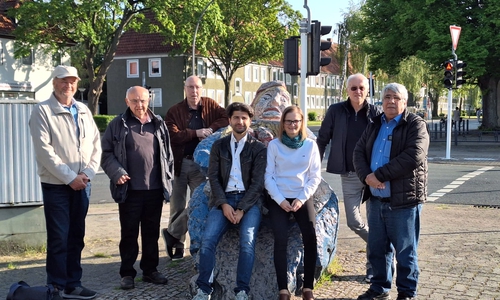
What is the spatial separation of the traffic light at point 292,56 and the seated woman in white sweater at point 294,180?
13.8 feet

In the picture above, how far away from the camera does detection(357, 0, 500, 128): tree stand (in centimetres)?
2758

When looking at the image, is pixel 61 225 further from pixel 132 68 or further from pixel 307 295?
pixel 132 68

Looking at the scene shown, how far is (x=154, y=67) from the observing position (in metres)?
51.2

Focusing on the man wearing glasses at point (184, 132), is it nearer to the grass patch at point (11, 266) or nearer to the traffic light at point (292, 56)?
the grass patch at point (11, 266)

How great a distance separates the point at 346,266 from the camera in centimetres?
646

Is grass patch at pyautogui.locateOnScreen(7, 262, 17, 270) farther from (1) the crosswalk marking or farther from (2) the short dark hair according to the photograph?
(1) the crosswalk marking

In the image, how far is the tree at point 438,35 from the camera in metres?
27.6

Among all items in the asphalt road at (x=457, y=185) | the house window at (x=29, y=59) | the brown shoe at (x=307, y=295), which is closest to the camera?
the brown shoe at (x=307, y=295)

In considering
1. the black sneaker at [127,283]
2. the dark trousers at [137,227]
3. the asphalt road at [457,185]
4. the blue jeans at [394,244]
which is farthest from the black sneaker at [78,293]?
the asphalt road at [457,185]

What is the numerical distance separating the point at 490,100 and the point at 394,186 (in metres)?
29.5

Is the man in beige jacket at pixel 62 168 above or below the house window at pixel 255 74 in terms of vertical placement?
below

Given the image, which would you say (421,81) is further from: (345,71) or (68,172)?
(68,172)

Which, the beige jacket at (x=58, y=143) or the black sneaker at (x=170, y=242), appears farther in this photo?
the black sneaker at (x=170, y=242)

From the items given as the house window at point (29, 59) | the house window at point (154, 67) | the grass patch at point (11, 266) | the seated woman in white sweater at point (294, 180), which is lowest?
the grass patch at point (11, 266)
